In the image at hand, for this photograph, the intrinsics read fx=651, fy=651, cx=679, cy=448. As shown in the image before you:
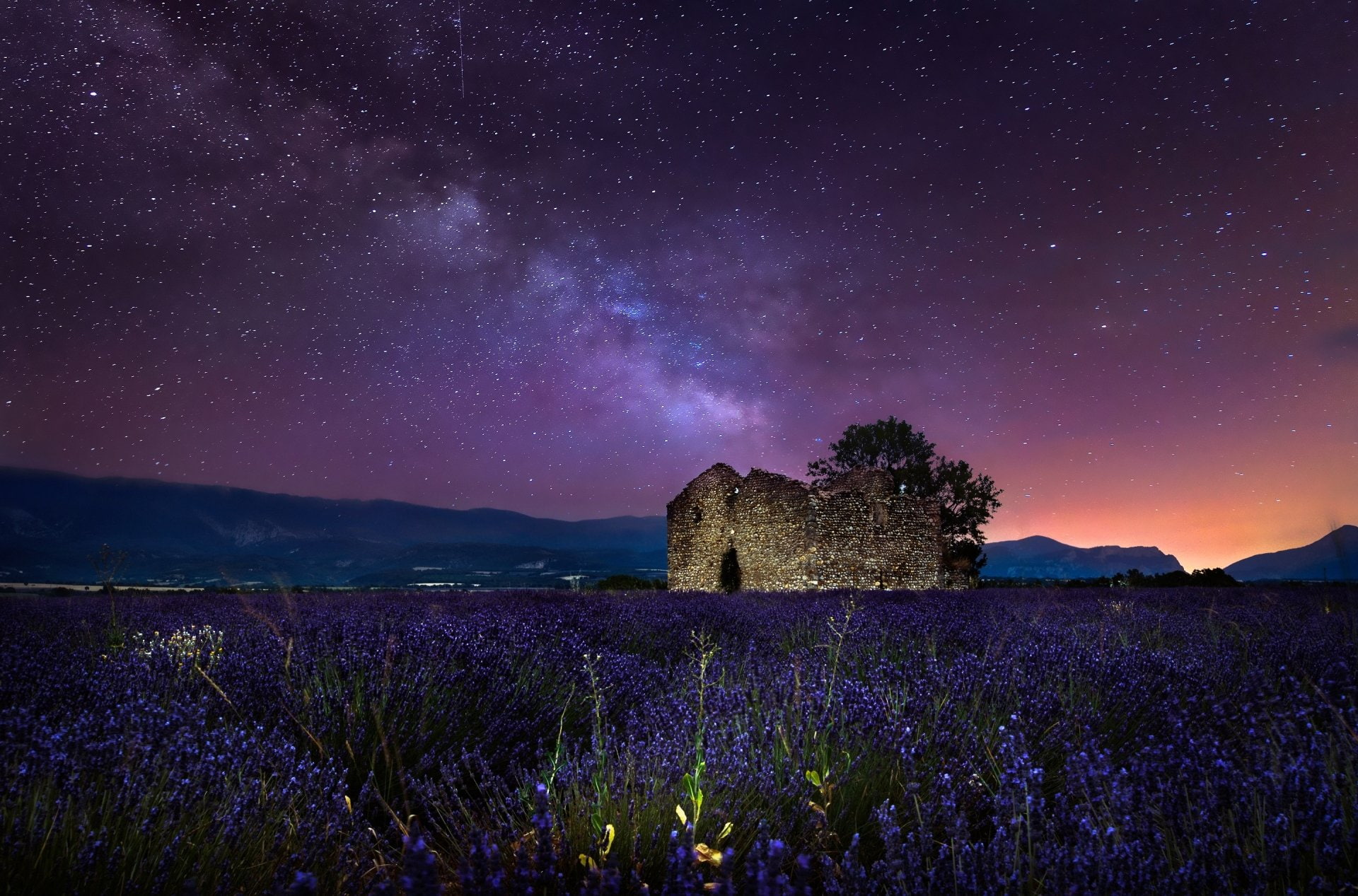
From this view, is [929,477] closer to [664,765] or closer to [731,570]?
[731,570]

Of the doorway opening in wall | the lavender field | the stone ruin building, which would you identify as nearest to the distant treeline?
the stone ruin building

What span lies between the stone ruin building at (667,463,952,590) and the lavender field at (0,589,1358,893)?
12.3 meters

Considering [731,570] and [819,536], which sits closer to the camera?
[819,536]

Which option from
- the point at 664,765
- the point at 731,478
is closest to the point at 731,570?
the point at 731,478

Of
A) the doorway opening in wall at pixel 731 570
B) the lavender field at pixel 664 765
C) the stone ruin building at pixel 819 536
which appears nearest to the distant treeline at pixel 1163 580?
the stone ruin building at pixel 819 536

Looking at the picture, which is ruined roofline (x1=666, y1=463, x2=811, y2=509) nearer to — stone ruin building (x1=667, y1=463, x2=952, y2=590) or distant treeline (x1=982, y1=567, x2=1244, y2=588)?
stone ruin building (x1=667, y1=463, x2=952, y2=590)

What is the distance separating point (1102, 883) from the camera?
50.0 inches

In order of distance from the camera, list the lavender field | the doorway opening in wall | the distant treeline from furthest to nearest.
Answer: the doorway opening in wall < the distant treeline < the lavender field

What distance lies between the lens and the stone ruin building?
54.4 feet

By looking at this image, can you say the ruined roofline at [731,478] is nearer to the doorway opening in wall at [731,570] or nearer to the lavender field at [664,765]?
the doorway opening in wall at [731,570]

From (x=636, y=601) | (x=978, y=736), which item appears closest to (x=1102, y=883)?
(x=978, y=736)

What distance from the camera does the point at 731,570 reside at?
18.5 m

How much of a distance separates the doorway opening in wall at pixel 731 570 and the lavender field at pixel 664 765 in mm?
14110

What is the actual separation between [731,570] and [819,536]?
10.1ft
